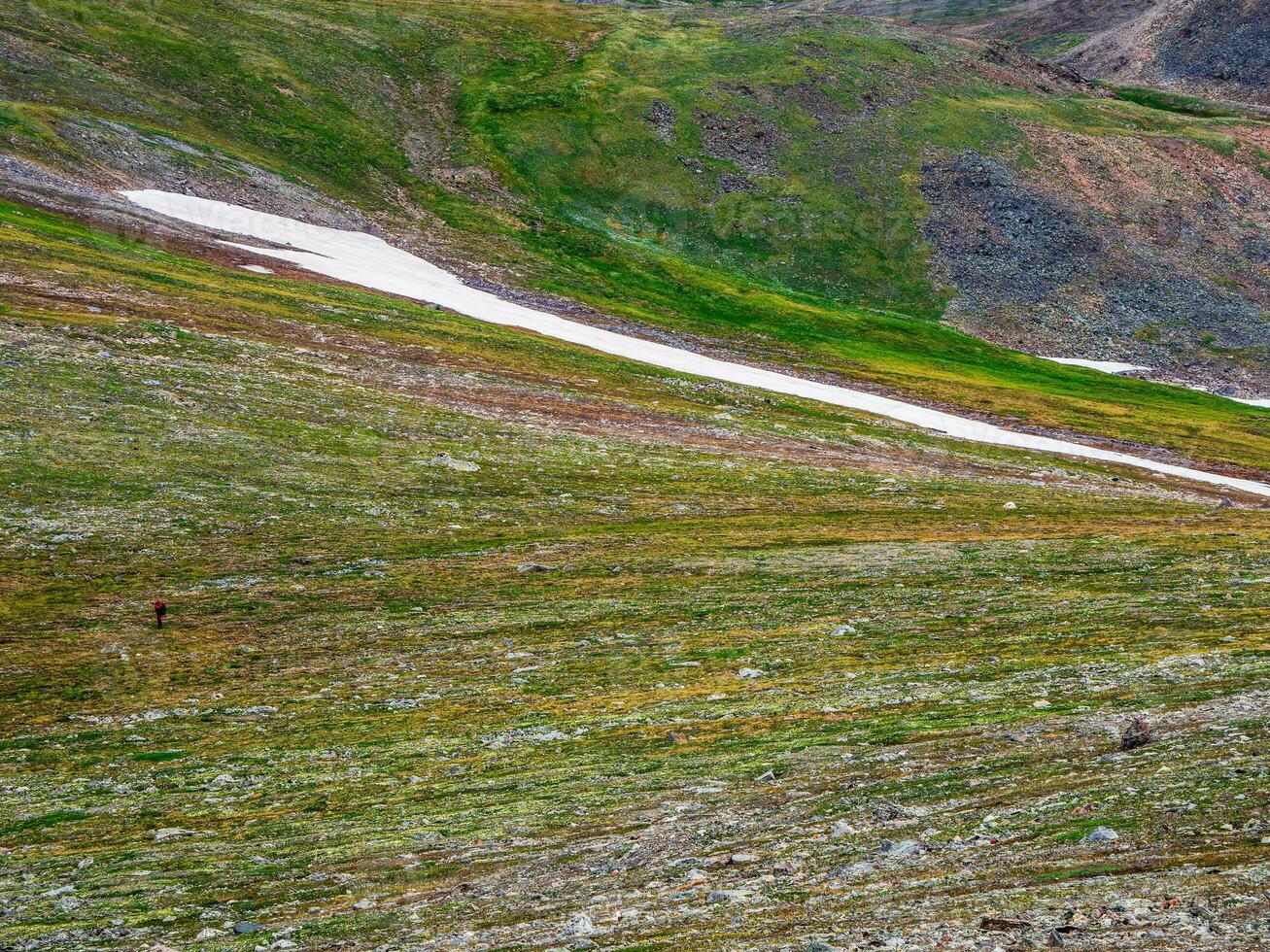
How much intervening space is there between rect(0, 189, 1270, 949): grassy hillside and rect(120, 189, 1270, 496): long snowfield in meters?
18.4

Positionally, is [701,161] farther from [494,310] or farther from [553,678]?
[553,678]

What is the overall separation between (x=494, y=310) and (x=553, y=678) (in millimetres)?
58932

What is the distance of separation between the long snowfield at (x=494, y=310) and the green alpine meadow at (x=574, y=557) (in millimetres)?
567

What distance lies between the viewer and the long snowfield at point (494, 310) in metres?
69.7

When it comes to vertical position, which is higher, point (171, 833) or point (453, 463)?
point (453, 463)

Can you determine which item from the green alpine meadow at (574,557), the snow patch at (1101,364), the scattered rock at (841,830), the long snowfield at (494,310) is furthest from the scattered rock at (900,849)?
the snow patch at (1101,364)

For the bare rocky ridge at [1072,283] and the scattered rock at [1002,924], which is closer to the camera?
the scattered rock at [1002,924]

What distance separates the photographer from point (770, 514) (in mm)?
42688

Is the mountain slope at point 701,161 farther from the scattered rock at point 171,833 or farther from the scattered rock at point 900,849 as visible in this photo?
the scattered rock at point 171,833

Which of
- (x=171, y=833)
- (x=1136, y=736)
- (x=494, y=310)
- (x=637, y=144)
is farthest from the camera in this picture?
(x=637, y=144)

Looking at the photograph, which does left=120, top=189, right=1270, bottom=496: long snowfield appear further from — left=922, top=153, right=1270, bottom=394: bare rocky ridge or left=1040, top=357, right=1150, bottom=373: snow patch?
left=922, top=153, right=1270, bottom=394: bare rocky ridge

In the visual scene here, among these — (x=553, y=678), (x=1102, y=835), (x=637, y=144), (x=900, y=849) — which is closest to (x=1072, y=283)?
(x=637, y=144)

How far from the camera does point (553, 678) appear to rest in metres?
24.5

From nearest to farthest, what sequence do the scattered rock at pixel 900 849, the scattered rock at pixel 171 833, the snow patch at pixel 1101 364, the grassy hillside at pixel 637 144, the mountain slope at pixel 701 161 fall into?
1. the scattered rock at pixel 900 849
2. the scattered rock at pixel 171 833
3. the grassy hillside at pixel 637 144
4. the mountain slope at pixel 701 161
5. the snow patch at pixel 1101 364
